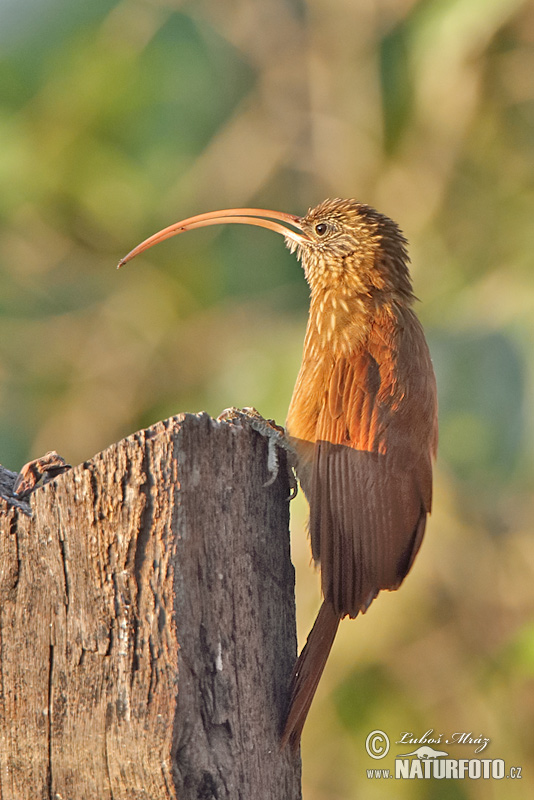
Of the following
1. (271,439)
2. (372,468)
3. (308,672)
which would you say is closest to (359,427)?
(372,468)

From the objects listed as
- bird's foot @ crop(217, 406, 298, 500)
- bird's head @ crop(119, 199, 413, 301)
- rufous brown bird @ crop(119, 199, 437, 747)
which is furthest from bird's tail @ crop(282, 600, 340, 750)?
bird's head @ crop(119, 199, 413, 301)

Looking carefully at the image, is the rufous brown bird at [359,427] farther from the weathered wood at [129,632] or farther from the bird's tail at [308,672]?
the weathered wood at [129,632]

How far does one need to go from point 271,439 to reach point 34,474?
23.6 inches

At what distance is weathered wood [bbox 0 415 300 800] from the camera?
1.83 metres

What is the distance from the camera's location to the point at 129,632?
6.06 feet

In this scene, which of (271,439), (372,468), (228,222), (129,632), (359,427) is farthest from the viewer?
(228,222)

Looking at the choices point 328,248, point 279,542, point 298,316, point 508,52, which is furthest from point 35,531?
point 508,52

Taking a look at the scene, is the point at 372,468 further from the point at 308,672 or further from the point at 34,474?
the point at 34,474

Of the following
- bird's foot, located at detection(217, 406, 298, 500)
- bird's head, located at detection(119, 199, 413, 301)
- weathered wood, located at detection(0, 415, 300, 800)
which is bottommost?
weathered wood, located at detection(0, 415, 300, 800)

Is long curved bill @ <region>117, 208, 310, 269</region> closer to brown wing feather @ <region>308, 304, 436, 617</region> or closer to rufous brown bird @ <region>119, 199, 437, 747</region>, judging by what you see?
rufous brown bird @ <region>119, 199, 437, 747</region>

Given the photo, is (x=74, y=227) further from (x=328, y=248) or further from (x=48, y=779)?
(x=48, y=779)

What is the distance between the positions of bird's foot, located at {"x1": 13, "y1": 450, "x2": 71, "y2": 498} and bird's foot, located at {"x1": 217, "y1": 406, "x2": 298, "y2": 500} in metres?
0.40

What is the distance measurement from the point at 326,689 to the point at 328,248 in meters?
3.31

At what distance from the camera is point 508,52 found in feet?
22.4
